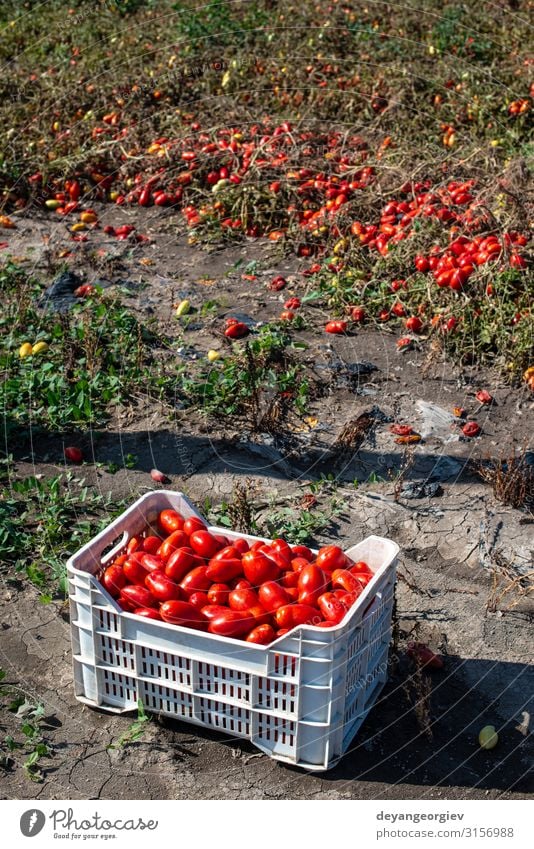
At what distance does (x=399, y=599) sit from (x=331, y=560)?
0.82m

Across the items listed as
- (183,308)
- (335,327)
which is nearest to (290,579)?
(335,327)

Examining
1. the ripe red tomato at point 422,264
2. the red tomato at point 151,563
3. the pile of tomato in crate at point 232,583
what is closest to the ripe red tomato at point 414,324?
the ripe red tomato at point 422,264

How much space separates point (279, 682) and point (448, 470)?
7.25ft

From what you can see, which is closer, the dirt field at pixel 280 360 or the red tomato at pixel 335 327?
the dirt field at pixel 280 360

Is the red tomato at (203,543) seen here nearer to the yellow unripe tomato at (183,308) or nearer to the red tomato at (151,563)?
the red tomato at (151,563)

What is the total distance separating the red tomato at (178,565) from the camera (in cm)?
409

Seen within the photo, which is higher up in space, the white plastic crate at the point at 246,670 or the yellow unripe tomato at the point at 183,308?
the white plastic crate at the point at 246,670

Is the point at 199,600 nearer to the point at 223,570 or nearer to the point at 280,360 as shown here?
the point at 223,570

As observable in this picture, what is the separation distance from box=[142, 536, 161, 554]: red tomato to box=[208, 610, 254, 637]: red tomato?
1.78 feet

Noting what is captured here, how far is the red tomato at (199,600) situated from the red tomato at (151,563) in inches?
7.9

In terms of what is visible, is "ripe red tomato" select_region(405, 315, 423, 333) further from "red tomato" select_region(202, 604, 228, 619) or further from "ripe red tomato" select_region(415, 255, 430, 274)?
"red tomato" select_region(202, 604, 228, 619)

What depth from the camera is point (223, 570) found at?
4.08 metres

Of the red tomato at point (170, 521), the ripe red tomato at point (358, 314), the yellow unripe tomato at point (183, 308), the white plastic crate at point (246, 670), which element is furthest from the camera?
the yellow unripe tomato at point (183, 308)

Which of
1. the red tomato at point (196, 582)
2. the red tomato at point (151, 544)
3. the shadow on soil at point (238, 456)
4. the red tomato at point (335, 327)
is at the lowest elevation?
the shadow on soil at point (238, 456)
